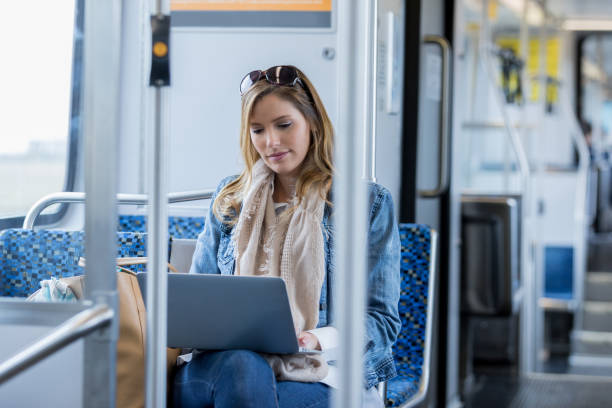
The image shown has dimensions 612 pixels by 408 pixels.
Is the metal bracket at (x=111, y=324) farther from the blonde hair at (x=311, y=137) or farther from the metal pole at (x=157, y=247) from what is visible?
the blonde hair at (x=311, y=137)

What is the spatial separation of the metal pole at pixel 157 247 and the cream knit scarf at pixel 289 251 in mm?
406

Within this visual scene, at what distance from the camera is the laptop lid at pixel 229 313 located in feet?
5.64

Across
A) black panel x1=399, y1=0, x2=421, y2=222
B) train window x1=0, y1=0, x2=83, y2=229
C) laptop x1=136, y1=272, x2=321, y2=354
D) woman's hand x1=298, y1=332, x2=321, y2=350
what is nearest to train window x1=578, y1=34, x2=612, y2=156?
black panel x1=399, y1=0, x2=421, y2=222

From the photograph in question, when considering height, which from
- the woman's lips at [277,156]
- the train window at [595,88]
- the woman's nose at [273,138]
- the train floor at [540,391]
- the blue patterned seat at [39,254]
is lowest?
the train floor at [540,391]

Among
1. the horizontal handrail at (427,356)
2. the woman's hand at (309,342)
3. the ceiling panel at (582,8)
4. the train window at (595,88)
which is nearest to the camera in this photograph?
the woman's hand at (309,342)

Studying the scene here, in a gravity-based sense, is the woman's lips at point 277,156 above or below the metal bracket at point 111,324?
above

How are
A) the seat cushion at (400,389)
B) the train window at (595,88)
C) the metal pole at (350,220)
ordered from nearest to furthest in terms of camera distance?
the metal pole at (350,220) → the seat cushion at (400,389) → the train window at (595,88)

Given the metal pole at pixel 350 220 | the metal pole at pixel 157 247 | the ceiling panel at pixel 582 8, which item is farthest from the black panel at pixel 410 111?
the ceiling panel at pixel 582 8

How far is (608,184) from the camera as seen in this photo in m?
8.03

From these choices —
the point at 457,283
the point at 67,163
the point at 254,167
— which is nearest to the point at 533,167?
the point at 457,283

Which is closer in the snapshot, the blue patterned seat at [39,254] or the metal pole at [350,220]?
the metal pole at [350,220]

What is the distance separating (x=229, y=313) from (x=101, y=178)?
0.46m

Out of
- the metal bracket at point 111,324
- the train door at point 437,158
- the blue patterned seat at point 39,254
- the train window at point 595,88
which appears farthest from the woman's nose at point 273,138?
the train window at point 595,88

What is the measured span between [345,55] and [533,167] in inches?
183
